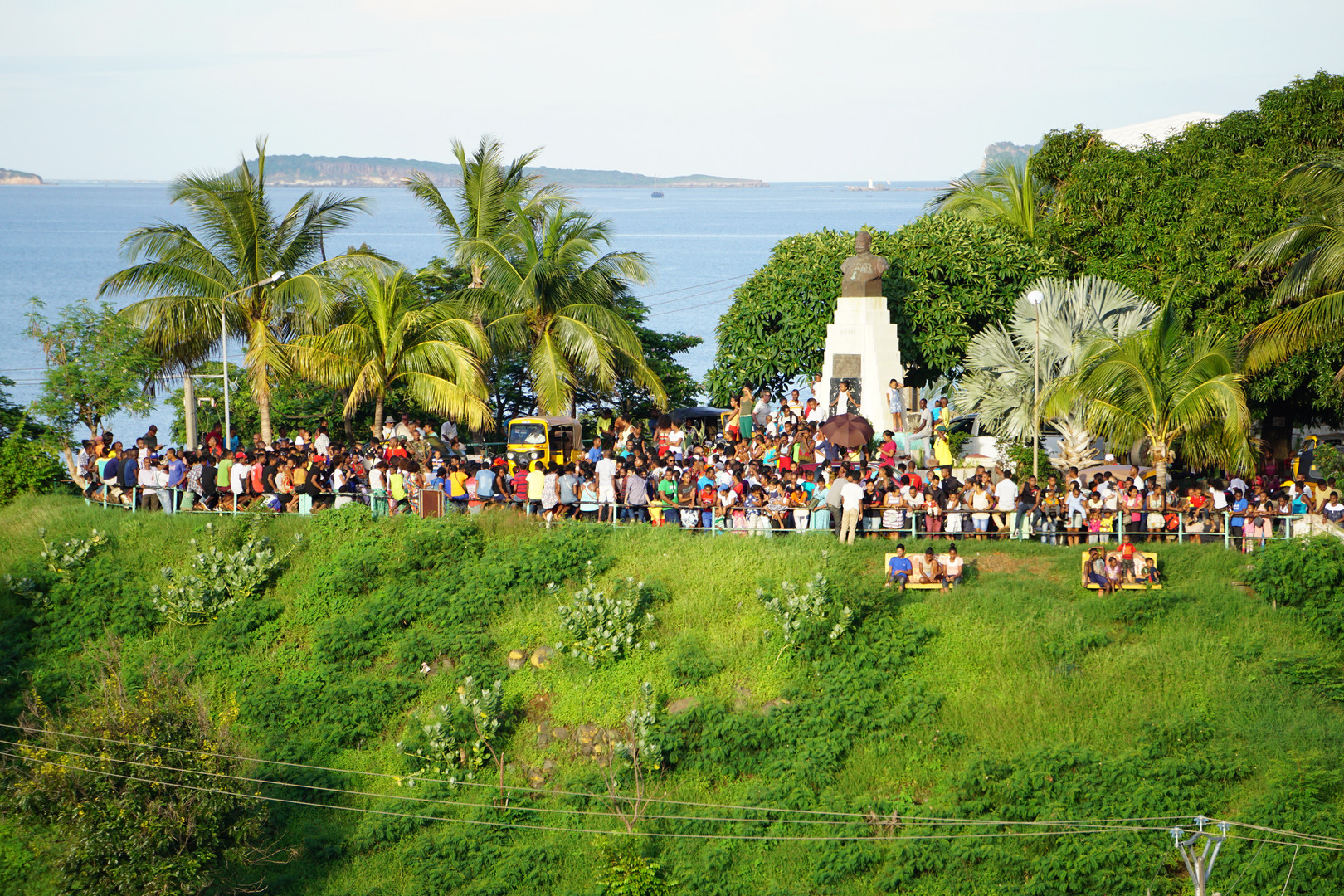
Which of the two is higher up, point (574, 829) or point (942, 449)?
point (942, 449)

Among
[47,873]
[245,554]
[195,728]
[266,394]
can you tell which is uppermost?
[266,394]

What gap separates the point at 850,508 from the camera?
69.4 ft

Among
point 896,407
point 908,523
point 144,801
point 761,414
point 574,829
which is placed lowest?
point 574,829

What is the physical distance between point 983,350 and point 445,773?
46.0ft

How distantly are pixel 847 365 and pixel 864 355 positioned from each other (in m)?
0.41

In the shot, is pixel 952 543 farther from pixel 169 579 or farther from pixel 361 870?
pixel 169 579

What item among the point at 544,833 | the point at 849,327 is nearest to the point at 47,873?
the point at 544,833

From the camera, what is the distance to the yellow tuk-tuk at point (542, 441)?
2631cm

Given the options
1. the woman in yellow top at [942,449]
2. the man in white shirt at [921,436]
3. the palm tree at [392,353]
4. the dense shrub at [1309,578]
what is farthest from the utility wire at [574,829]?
the palm tree at [392,353]

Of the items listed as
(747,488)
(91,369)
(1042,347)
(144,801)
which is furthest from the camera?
(91,369)

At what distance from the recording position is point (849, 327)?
2764cm

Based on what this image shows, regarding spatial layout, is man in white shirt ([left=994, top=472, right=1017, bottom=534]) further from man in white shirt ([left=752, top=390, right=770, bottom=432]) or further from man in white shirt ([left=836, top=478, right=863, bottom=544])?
man in white shirt ([left=752, top=390, right=770, bottom=432])

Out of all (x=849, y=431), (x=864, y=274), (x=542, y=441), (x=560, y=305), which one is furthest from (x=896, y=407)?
(x=560, y=305)

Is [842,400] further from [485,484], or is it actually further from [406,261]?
[406,261]
